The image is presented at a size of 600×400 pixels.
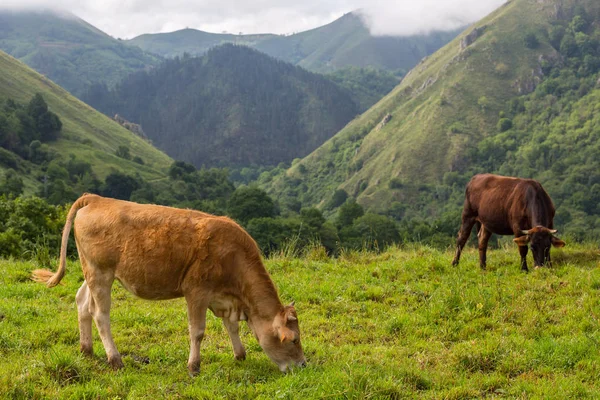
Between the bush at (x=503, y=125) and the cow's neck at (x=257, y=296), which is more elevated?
the bush at (x=503, y=125)

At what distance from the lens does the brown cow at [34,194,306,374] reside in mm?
6215

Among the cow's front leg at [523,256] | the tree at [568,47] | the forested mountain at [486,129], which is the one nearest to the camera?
the cow's front leg at [523,256]

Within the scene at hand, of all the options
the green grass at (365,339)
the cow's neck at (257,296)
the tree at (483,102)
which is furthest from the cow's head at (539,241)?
the tree at (483,102)

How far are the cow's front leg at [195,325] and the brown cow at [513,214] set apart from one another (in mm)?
7398

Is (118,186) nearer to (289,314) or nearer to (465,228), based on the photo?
(465,228)

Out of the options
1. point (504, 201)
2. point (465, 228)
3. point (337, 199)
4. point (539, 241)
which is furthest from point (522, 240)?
point (337, 199)

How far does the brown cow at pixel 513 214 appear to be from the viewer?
437 inches

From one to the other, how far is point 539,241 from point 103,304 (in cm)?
878

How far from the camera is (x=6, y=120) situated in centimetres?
10012

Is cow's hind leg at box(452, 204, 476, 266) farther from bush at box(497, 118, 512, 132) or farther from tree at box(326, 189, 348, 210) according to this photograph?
bush at box(497, 118, 512, 132)

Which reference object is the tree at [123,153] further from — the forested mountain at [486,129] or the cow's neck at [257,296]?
the cow's neck at [257,296]

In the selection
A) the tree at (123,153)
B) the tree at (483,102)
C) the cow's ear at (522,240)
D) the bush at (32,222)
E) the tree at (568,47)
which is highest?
the tree at (568,47)

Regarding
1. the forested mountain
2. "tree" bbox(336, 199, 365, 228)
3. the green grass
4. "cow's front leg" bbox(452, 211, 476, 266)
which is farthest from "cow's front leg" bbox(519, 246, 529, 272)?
the forested mountain

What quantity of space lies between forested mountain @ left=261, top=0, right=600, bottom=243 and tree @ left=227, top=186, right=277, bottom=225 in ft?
125
